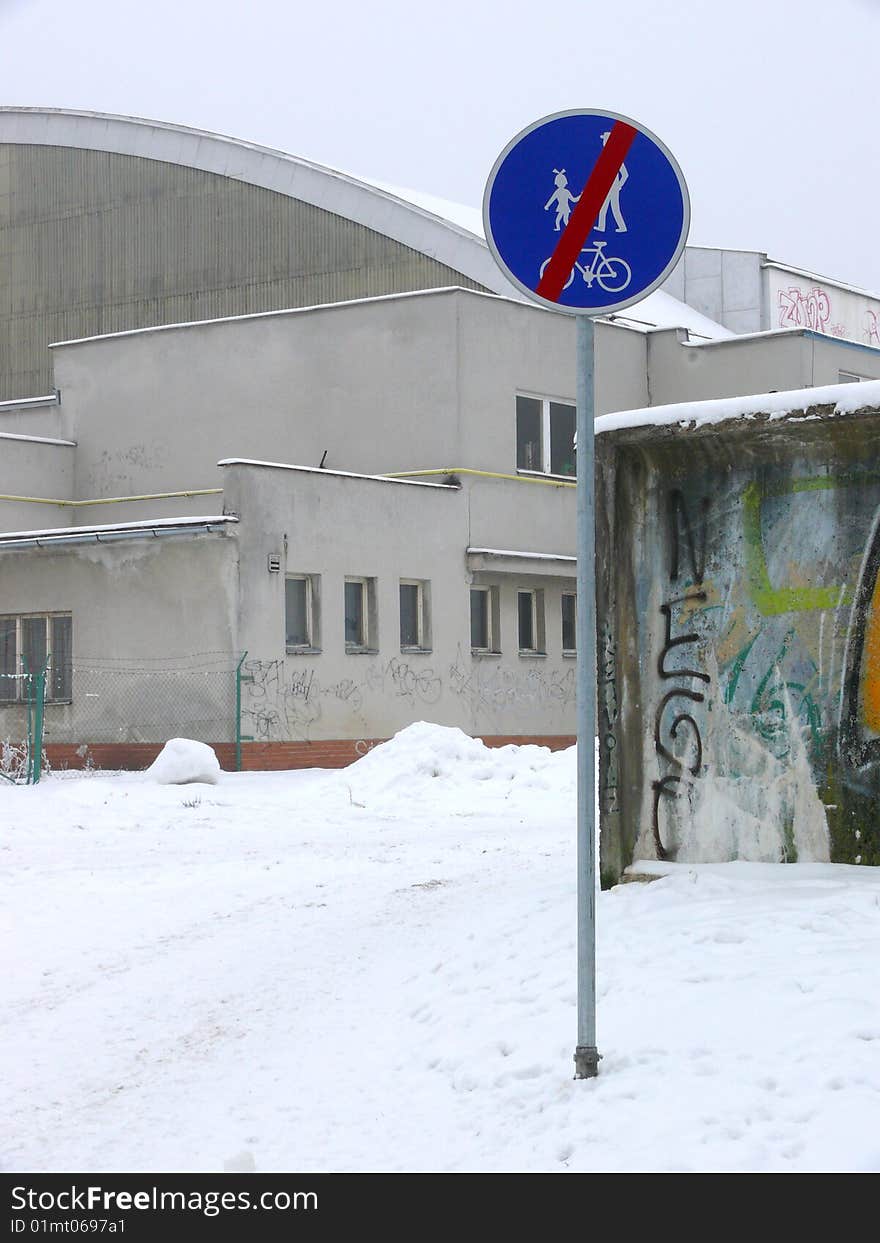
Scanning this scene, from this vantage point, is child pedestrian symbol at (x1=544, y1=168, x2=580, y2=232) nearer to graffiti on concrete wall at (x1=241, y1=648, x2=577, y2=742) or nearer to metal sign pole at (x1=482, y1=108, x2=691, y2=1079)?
metal sign pole at (x1=482, y1=108, x2=691, y2=1079)

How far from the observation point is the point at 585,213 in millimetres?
6062

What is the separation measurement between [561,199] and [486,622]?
81.7ft

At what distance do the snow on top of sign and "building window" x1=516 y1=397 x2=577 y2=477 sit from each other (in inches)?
859

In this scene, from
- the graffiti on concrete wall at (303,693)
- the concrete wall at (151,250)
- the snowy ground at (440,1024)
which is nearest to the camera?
the snowy ground at (440,1024)

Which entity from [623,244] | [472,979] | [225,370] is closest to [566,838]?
[472,979]

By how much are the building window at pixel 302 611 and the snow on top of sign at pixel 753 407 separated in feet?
57.8

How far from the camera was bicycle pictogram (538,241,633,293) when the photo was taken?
6074 millimetres

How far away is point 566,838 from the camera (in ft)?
51.9

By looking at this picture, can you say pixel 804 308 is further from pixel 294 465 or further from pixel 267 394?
pixel 294 465

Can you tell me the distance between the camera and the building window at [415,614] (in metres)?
29.2

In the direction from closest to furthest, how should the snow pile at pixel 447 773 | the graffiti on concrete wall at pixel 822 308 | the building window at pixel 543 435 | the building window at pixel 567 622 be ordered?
the snow pile at pixel 447 773, the building window at pixel 543 435, the building window at pixel 567 622, the graffiti on concrete wall at pixel 822 308

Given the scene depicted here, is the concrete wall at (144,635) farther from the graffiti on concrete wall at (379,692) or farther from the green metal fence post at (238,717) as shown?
the graffiti on concrete wall at (379,692)

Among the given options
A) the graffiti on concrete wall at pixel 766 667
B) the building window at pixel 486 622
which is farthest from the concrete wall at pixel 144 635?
the graffiti on concrete wall at pixel 766 667

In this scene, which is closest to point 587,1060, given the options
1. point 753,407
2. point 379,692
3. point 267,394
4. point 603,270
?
point 603,270
